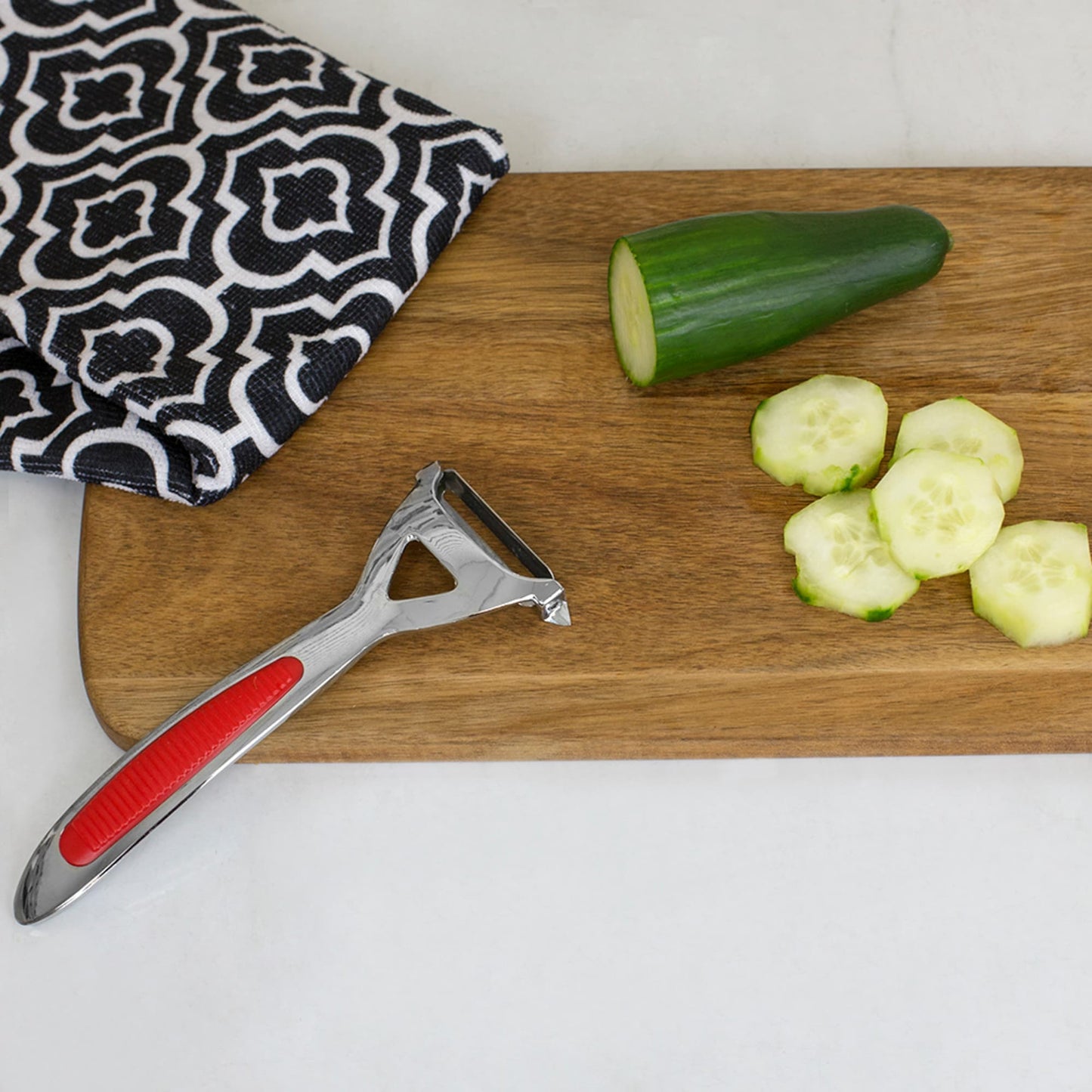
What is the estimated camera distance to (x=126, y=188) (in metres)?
1.71

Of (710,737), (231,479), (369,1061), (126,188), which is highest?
(126,188)

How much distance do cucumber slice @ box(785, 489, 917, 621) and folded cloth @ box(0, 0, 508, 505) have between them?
0.71 metres

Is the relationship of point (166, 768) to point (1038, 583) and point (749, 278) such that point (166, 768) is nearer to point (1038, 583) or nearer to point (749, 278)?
point (749, 278)

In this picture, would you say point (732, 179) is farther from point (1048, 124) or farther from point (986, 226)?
point (1048, 124)

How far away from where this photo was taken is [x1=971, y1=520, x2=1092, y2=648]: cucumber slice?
55.8 inches

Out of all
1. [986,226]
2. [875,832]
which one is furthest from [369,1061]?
[986,226]

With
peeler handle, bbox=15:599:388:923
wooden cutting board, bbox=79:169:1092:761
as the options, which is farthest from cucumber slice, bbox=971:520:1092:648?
peeler handle, bbox=15:599:388:923

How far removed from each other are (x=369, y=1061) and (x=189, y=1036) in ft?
0.76

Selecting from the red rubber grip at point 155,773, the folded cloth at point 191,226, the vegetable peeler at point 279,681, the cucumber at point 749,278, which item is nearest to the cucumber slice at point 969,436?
the cucumber at point 749,278

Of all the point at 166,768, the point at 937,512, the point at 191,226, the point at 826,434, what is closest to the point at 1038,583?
the point at 937,512

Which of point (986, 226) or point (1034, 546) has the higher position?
point (986, 226)

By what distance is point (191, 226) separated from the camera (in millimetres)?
1677

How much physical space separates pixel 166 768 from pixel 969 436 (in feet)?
3.69

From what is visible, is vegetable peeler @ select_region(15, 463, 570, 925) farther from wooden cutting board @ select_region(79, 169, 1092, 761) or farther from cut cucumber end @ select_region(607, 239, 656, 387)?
cut cucumber end @ select_region(607, 239, 656, 387)
